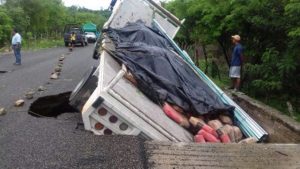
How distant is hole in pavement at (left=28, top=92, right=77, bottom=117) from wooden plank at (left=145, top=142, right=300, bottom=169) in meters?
2.93

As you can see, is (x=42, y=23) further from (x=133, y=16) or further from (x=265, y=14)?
(x=265, y=14)

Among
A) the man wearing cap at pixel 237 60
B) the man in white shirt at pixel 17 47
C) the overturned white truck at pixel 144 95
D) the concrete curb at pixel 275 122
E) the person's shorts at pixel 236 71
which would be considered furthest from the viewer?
the man in white shirt at pixel 17 47

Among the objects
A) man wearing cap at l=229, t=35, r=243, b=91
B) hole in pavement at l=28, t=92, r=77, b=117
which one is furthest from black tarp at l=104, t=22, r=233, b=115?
man wearing cap at l=229, t=35, r=243, b=91

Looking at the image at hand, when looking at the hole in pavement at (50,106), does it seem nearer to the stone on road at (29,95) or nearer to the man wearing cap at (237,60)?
the stone on road at (29,95)

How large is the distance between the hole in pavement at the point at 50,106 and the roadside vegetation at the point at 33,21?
18.2m

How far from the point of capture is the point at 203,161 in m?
6.14

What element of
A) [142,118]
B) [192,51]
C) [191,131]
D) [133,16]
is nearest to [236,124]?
[191,131]

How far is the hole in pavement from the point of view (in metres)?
9.16

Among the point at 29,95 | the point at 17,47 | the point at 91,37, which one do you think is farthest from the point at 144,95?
the point at 91,37

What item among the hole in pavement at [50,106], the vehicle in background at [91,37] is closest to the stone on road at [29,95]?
the hole in pavement at [50,106]

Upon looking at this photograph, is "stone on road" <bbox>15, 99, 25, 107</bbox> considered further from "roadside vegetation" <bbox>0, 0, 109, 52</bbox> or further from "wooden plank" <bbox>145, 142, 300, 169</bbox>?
"roadside vegetation" <bbox>0, 0, 109, 52</bbox>

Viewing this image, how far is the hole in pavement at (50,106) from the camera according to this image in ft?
30.0

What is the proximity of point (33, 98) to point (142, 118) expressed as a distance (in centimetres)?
397

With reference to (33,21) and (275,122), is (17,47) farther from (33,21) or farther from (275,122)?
(33,21)
